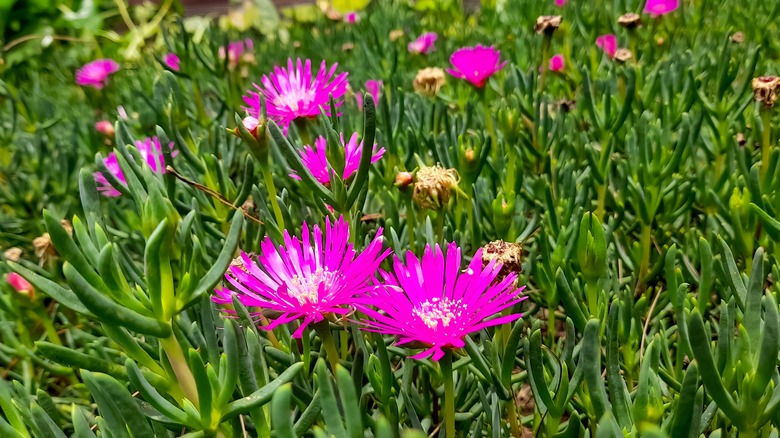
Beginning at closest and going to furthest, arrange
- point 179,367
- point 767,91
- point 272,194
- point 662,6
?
point 179,367
point 272,194
point 767,91
point 662,6

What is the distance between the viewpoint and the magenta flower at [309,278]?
0.34 meters

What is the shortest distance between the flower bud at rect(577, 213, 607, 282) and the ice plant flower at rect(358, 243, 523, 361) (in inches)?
2.6

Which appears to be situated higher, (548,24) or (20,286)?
(548,24)

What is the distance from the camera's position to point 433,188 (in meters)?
0.50

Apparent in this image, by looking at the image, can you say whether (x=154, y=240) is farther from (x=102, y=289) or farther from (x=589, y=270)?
(x=589, y=270)

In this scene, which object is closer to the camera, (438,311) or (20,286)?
(438,311)

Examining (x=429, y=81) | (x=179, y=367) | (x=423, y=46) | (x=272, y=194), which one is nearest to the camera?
(x=179, y=367)

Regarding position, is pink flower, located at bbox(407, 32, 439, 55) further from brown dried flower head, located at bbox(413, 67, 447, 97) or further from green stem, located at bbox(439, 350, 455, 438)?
green stem, located at bbox(439, 350, 455, 438)

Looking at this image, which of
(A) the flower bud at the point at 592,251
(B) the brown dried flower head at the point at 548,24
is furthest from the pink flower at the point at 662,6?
(A) the flower bud at the point at 592,251

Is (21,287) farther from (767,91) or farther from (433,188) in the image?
(767,91)

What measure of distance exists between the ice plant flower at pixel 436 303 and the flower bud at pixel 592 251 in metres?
0.07

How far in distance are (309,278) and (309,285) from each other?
1 centimetres

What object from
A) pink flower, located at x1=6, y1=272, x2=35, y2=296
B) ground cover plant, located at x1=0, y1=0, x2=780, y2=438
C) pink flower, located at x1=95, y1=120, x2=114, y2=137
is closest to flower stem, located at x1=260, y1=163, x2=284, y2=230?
ground cover plant, located at x1=0, y1=0, x2=780, y2=438

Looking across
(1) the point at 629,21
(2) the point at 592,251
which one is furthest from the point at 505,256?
(1) the point at 629,21
